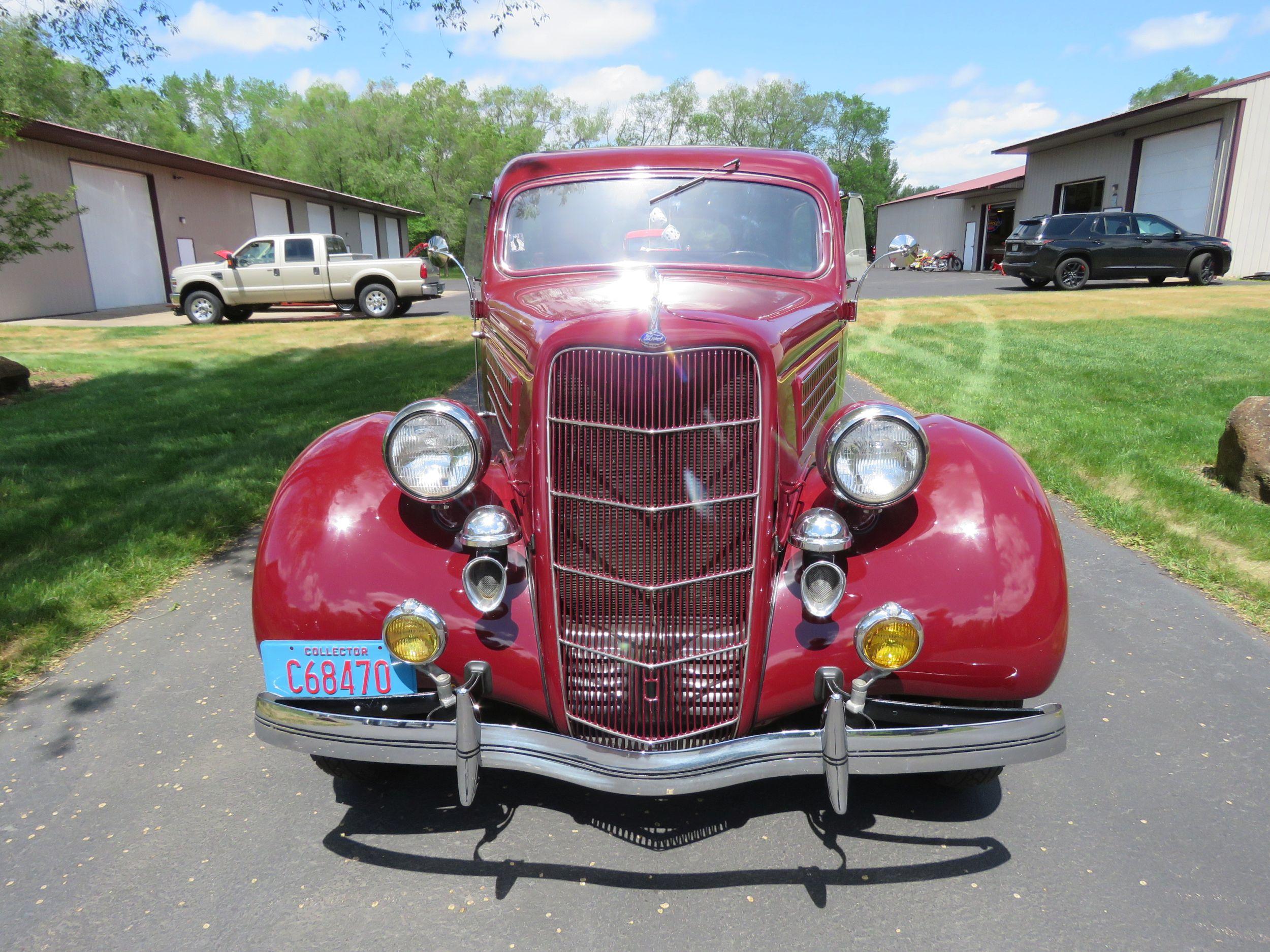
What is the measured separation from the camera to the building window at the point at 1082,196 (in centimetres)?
2592

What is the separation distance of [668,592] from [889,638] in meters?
0.59

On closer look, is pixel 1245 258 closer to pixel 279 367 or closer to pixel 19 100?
pixel 279 367

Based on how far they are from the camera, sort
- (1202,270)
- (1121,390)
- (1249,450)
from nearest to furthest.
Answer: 1. (1249,450)
2. (1121,390)
3. (1202,270)

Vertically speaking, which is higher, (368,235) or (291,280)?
(368,235)

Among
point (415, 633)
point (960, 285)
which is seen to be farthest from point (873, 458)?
point (960, 285)

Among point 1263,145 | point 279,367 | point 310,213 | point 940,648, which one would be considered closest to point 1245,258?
point 1263,145

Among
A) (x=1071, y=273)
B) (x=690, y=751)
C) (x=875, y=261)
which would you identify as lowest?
(x=690, y=751)

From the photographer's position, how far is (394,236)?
1745 inches

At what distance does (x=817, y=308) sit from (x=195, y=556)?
12.2ft

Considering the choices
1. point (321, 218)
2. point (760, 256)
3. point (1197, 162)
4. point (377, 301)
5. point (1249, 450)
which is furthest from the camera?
point (321, 218)

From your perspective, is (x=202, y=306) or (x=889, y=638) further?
(x=202, y=306)

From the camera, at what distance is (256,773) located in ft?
9.25

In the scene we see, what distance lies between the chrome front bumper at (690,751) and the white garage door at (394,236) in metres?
43.2

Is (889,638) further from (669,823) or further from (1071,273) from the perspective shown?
(1071,273)
